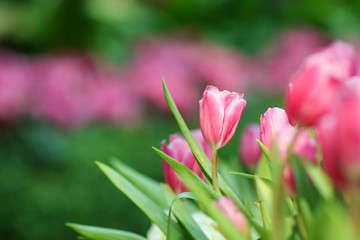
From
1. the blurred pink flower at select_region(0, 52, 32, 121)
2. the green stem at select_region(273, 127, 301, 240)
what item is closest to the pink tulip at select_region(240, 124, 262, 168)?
the green stem at select_region(273, 127, 301, 240)

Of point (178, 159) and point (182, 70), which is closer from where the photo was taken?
point (178, 159)

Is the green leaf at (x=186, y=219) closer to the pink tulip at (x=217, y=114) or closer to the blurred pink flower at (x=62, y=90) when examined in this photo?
the pink tulip at (x=217, y=114)

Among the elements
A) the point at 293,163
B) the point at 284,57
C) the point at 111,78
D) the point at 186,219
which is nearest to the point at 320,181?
the point at 293,163

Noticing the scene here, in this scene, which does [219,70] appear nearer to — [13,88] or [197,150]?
[13,88]

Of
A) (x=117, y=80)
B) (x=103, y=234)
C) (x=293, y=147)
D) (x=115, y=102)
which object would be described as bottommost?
(x=103, y=234)

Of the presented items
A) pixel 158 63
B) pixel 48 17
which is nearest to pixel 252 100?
pixel 158 63

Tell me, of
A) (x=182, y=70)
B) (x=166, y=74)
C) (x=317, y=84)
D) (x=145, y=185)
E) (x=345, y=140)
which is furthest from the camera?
(x=182, y=70)

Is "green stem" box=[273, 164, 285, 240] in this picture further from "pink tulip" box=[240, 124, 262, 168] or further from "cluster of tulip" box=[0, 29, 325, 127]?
"cluster of tulip" box=[0, 29, 325, 127]
